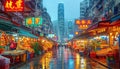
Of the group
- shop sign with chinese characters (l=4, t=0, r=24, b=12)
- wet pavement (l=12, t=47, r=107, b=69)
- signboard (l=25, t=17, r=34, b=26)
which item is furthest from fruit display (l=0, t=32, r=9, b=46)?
signboard (l=25, t=17, r=34, b=26)

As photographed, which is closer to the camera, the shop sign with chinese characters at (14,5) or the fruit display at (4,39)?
the fruit display at (4,39)

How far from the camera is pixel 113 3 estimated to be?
73812 mm

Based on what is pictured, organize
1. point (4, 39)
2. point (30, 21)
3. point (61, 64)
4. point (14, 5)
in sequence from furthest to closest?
point (30, 21) < point (14, 5) < point (4, 39) < point (61, 64)

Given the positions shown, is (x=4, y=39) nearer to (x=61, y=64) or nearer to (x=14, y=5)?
(x=14, y=5)

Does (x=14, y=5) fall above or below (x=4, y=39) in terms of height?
above

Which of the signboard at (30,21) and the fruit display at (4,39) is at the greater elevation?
the signboard at (30,21)

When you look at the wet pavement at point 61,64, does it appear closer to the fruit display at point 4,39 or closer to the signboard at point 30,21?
the fruit display at point 4,39

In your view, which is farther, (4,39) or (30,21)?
(30,21)

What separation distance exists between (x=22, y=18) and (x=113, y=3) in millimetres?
22009

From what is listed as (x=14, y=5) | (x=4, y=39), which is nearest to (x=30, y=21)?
(x=14, y=5)

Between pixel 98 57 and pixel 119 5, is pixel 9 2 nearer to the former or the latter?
pixel 98 57

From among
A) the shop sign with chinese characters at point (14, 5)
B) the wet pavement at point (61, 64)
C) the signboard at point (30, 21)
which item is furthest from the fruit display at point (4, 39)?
the signboard at point (30, 21)

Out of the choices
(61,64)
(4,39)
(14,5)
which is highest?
(14,5)

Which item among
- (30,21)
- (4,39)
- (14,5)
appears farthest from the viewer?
(30,21)
